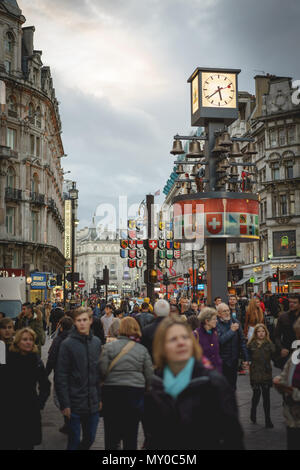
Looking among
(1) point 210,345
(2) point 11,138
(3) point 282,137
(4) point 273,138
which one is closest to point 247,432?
(1) point 210,345

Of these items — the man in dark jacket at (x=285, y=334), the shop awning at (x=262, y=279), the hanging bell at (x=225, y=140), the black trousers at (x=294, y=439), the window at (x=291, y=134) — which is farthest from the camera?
the shop awning at (x=262, y=279)

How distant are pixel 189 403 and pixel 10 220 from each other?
151 feet

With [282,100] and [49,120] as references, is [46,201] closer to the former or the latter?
[49,120]

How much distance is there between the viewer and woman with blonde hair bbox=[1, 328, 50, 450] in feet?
21.0

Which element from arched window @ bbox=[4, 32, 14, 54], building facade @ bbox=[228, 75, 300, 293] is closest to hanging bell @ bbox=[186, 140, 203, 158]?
arched window @ bbox=[4, 32, 14, 54]

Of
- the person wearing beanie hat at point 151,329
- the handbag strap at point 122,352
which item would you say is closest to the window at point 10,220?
the person wearing beanie hat at point 151,329

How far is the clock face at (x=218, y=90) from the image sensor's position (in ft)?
70.8

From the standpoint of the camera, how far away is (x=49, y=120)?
5762 cm

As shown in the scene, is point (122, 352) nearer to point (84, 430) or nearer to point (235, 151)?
point (84, 430)

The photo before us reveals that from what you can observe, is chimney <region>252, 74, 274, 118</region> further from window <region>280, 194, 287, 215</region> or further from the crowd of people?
the crowd of people

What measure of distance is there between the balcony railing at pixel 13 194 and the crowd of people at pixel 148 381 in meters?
36.6

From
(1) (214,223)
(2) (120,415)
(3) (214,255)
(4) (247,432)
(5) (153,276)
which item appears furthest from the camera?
(3) (214,255)

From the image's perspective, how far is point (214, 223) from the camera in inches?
809

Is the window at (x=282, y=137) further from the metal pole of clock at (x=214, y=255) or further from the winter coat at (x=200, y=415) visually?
the winter coat at (x=200, y=415)
